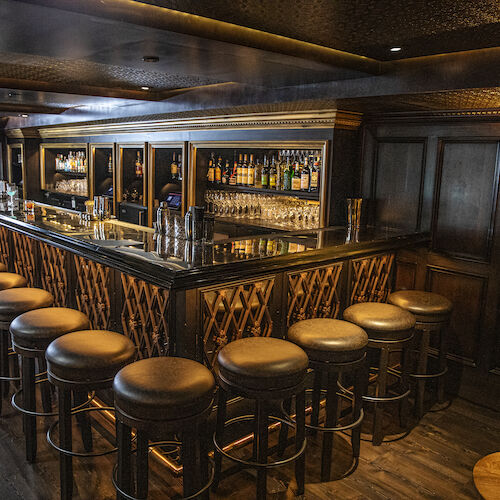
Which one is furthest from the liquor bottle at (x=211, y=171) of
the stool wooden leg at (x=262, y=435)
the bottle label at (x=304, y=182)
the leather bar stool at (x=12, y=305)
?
the stool wooden leg at (x=262, y=435)

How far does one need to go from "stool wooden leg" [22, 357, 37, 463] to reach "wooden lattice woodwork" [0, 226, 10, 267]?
2211 mm

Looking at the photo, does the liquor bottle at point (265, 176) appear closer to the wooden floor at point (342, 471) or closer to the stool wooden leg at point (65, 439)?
the wooden floor at point (342, 471)

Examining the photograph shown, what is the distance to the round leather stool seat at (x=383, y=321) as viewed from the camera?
9.41 ft

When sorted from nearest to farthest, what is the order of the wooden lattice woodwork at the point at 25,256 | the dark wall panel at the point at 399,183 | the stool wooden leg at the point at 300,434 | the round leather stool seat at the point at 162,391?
1. the round leather stool seat at the point at 162,391
2. the stool wooden leg at the point at 300,434
3. the dark wall panel at the point at 399,183
4. the wooden lattice woodwork at the point at 25,256

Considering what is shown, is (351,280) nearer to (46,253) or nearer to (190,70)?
(190,70)

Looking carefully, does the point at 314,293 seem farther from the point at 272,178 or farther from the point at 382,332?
the point at 272,178

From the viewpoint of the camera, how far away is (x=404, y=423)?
330 centimetres

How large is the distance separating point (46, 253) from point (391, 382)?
287cm

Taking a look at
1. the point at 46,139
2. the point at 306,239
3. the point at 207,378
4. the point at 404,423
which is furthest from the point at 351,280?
the point at 46,139

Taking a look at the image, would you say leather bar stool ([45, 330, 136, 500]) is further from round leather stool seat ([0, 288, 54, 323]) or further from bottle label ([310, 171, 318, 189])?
bottle label ([310, 171, 318, 189])

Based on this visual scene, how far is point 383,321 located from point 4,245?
354cm

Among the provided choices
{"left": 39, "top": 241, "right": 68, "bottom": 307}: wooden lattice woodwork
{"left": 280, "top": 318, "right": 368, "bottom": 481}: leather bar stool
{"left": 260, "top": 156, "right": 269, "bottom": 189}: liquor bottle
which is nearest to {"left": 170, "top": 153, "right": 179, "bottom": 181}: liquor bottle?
{"left": 260, "top": 156, "right": 269, "bottom": 189}: liquor bottle

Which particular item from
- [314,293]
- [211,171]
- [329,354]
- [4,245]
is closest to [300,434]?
[329,354]

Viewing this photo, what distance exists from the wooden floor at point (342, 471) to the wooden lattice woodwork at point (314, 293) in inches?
31.1
